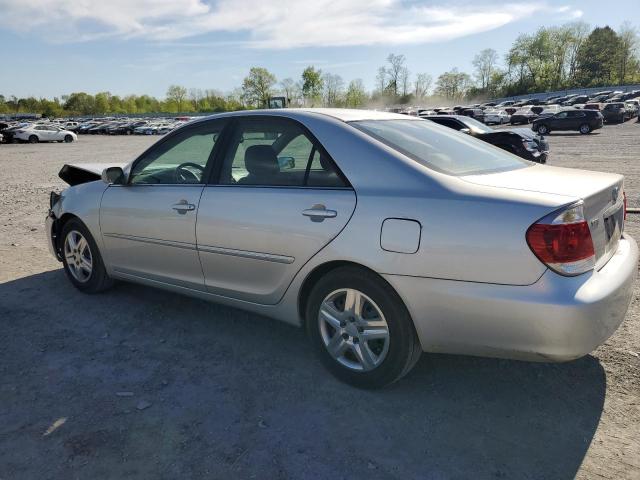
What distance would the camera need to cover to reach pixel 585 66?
105562 millimetres

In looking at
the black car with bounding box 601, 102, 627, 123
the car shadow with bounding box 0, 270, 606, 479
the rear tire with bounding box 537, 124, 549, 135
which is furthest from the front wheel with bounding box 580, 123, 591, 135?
the car shadow with bounding box 0, 270, 606, 479

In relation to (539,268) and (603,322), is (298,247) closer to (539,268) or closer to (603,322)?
(539,268)

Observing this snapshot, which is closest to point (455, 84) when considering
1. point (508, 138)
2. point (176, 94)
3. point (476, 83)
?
point (476, 83)

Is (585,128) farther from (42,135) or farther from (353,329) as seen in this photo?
(42,135)

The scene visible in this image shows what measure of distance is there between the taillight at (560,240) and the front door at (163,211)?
2.27 m

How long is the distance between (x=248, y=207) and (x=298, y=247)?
497mm

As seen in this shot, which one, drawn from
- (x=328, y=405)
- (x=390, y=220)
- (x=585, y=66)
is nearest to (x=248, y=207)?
(x=390, y=220)

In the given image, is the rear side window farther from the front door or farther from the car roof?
the front door

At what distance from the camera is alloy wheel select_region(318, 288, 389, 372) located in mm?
2936

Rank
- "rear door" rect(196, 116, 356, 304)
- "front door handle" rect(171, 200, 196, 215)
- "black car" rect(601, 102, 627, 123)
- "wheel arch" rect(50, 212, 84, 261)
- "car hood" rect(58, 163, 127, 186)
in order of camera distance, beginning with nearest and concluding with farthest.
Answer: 1. "rear door" rect(196, 116, 356, 304)
2. "front door handle" rect(171, 200, 196, 215)
3. "wheel arch" rect(50, 212, 84, 261)
4. "car hood" rect(58, 163, 127, 186)
5. "black car" rect(601, 102, 627, 123)

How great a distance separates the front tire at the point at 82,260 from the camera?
4.64 m

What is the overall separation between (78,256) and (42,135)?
145 feet

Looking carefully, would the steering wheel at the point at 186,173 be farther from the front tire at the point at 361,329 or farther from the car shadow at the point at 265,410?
the front tire at the point at 361,329

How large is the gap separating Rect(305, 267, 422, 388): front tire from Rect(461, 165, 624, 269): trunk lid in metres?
0.81
